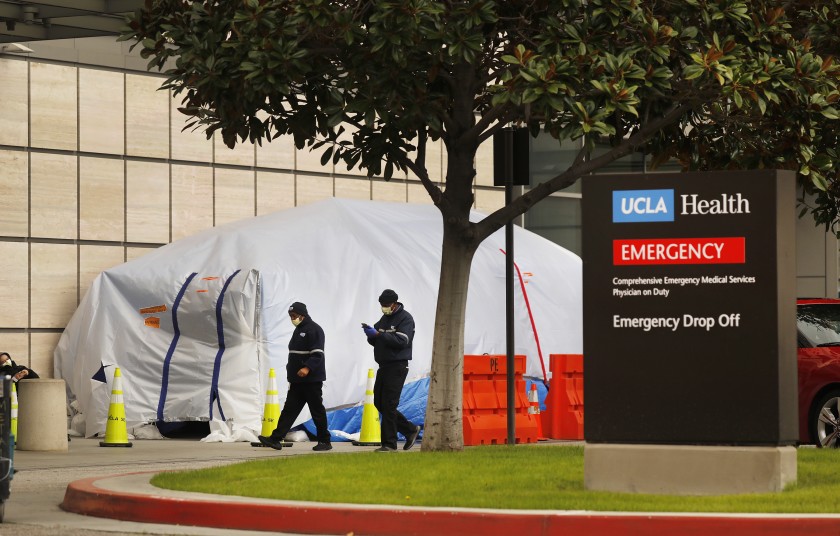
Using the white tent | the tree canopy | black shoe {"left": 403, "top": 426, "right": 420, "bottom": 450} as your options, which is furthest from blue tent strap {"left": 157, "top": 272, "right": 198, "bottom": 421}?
the tree canopy

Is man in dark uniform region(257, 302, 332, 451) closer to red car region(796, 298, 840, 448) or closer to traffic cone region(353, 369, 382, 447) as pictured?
traffic cone region(353, 369, 382, 447)

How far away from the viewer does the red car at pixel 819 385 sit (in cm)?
1747

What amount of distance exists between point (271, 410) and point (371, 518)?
10391 millimetres

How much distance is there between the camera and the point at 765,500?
416 inches

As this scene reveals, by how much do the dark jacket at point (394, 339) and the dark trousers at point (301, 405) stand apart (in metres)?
1.25

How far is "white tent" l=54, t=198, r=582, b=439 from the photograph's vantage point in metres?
22.0

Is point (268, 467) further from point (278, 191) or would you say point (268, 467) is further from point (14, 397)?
point (278, 191)

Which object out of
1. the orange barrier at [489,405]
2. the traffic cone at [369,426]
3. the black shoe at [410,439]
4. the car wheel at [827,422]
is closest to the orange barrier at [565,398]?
the orange barrier at [489,405]

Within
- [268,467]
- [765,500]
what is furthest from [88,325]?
[765,500]

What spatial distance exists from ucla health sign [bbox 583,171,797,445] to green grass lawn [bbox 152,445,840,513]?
58cm

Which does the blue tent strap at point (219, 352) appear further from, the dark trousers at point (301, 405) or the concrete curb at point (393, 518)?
the concrete curb at point (393, 518)

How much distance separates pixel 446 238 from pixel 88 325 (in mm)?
8860

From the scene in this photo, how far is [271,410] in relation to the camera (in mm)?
20672

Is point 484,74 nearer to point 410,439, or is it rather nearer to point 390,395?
point 390,395
